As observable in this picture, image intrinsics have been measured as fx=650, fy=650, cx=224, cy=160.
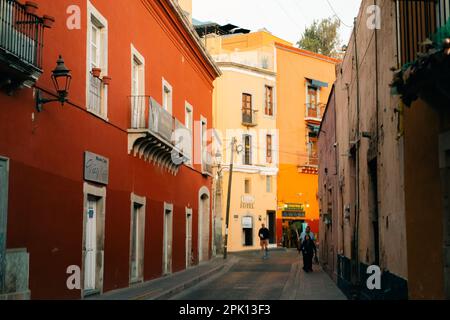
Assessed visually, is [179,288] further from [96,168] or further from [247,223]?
[247,223]

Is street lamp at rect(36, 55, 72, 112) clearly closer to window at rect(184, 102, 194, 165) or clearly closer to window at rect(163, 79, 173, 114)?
window at rect(163, 79, 173, 114)

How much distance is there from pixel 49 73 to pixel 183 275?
11171mm

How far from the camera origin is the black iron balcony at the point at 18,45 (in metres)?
9.64

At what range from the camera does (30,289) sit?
36.2 ft

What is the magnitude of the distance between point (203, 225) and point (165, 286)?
449 inches

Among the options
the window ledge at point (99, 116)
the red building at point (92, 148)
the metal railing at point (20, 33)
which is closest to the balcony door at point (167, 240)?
the red building at point (92, 148)

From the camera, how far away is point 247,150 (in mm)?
43469

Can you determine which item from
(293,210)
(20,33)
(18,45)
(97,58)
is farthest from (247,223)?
(18,45)

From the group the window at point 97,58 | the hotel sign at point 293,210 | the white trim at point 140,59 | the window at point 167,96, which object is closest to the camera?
the window at point 97,58

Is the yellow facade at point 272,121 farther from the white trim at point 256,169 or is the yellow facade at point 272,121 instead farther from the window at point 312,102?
the window at point 312,102

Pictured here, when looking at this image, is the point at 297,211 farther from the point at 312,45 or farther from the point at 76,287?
the point at 76,287

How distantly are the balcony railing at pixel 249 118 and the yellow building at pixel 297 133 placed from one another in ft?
8.67

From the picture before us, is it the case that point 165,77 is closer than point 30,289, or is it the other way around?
point 30,289

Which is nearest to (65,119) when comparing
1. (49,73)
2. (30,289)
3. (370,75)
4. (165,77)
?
(49,73)
